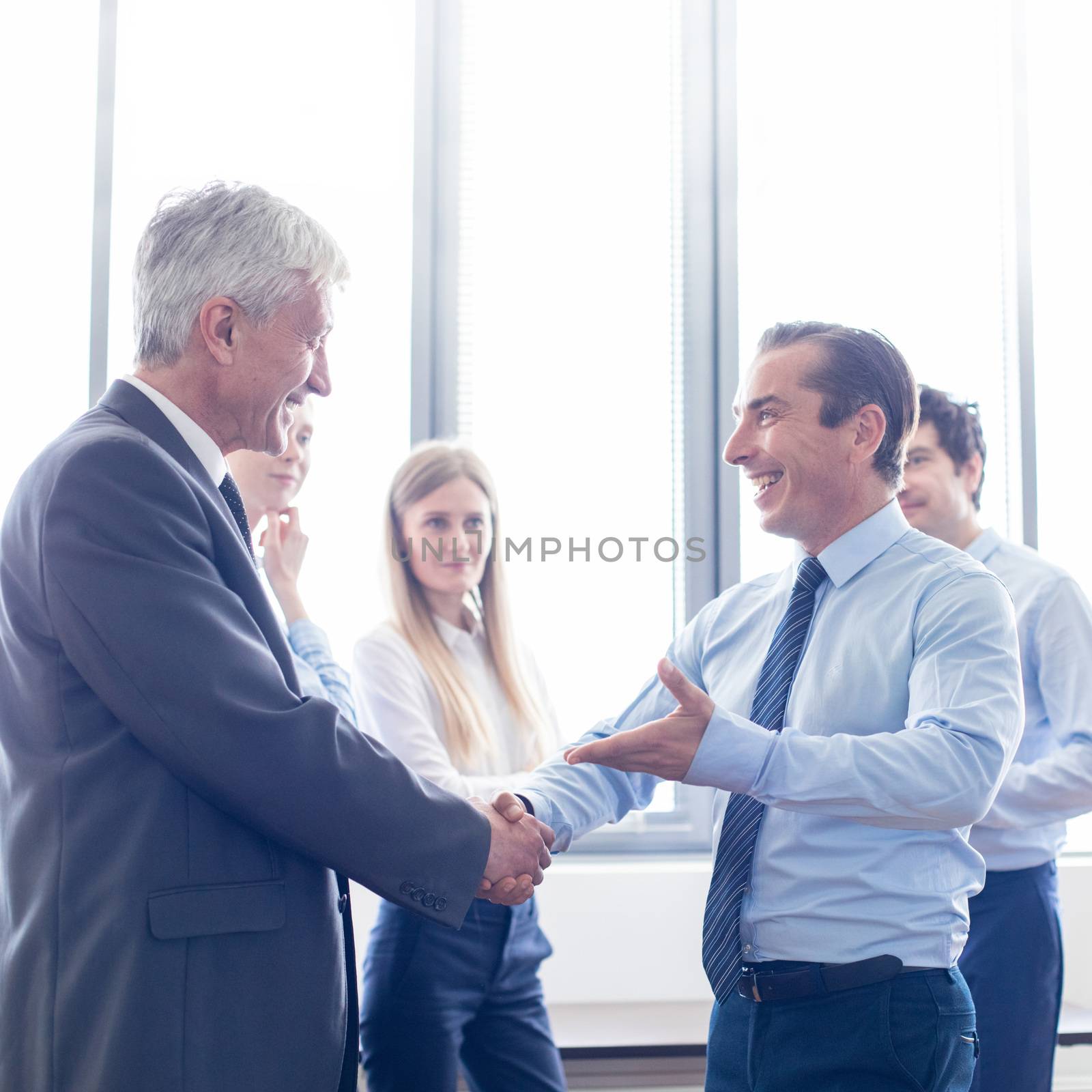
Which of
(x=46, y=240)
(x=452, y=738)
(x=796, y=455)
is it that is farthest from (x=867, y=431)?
(x=46, y=240)

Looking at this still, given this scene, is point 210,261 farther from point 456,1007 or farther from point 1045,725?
point 1045,725

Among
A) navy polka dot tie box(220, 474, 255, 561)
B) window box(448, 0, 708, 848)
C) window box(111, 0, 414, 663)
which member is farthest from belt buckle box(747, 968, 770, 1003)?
window box(111, 0, 414, 663)

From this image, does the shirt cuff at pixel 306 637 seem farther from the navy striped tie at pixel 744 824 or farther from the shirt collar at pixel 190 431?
the navy striped tie at pixel 744 824

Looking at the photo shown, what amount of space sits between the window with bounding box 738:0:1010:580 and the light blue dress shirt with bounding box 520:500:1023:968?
1747 mm

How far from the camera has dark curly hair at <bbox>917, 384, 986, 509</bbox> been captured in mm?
2295

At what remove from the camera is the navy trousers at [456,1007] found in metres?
1.88

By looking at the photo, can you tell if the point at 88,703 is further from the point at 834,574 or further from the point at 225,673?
the point at 834,574

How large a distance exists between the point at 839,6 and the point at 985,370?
121 centimetres

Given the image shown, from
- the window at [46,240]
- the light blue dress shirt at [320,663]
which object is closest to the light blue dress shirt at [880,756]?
the light blue dress shirt at [320,663]

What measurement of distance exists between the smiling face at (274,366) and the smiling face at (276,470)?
0.81 m

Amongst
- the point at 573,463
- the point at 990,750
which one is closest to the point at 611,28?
the point at 573,463

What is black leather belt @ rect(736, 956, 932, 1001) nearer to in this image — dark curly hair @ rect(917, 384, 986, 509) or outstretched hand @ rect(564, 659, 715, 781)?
outstretched hand @ rect(564, 659, 715, 781)

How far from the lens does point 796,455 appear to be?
1570 mm

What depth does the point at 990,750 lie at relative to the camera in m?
1.27
